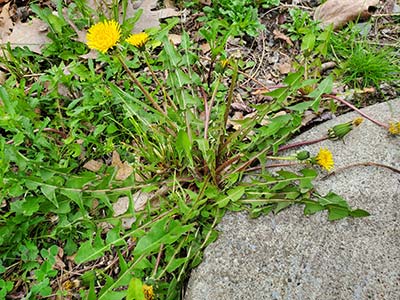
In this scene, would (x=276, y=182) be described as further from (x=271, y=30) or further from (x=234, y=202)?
(x=271, y=30)

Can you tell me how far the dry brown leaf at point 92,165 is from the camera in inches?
99.5

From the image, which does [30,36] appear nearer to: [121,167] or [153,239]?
[121,167]

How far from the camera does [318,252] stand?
2.01m

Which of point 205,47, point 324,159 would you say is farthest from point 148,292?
point 205,47

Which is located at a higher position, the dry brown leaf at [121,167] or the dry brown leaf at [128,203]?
the dry brown leaf at [121,167]

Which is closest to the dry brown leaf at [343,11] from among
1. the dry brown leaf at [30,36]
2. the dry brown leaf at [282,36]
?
the dry brown leaf at [282,36]

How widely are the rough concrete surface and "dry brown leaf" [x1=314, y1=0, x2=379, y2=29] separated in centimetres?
105

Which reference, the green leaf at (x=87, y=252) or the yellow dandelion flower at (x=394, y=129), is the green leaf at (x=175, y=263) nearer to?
the green leaf at (x=87, y=252)

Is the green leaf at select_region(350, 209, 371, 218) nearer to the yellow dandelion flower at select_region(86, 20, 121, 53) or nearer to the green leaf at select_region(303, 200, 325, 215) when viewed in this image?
the green leaf at select_region(303, 200, 325, 215)

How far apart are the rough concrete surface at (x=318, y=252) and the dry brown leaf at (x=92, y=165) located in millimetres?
790

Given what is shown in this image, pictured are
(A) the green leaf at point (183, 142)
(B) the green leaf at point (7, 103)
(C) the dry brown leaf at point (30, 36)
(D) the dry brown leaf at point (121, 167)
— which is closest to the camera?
(A) the green leaf at point (183, 142)

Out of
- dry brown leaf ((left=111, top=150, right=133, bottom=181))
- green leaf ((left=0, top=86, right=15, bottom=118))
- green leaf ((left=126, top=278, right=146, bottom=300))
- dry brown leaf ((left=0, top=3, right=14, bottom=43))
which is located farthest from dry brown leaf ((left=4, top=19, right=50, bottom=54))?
green leaf ((left=126, top=278, right=146, bottom=300))

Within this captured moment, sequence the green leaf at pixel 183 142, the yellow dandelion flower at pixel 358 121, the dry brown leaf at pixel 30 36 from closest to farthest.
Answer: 1. the green leaf at pixel 183 142
2. the yellow dandelion flower at pixel 358 121
3. the dry brown leaf at pixel 30 36

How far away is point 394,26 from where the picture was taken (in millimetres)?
2953
